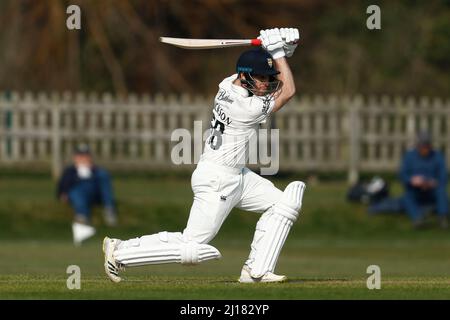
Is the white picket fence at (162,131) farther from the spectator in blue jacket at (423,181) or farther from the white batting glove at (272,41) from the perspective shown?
the white batting glove at (272,41)

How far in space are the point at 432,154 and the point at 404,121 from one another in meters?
4.37

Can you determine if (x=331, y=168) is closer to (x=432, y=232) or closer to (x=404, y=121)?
(x=404, y=121)

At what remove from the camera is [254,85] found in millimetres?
9359

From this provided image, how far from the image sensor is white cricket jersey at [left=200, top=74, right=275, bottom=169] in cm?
934

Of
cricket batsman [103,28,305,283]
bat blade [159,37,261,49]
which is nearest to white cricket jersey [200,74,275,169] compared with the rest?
Result: cricket batsman [103,28,305,283]

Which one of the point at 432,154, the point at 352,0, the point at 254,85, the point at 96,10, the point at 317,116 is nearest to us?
the point at 254,85

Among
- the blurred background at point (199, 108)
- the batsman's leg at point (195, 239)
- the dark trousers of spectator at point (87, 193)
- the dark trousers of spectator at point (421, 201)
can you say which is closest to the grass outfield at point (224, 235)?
the blurred background at point (199, 108)

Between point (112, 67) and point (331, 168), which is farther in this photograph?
point (112, 67)

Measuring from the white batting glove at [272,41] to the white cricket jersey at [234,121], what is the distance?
359mm

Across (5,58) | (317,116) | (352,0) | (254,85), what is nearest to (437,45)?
(352,0)

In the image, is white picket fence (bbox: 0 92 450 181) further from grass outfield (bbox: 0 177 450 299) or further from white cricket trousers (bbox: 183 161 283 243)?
white cricket trousers (bbox: 183 161 283 243)

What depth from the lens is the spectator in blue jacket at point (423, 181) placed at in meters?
19.9

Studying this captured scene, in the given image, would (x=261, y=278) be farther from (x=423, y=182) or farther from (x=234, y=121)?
(x=423, y=182)

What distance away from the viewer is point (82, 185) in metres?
19.5
